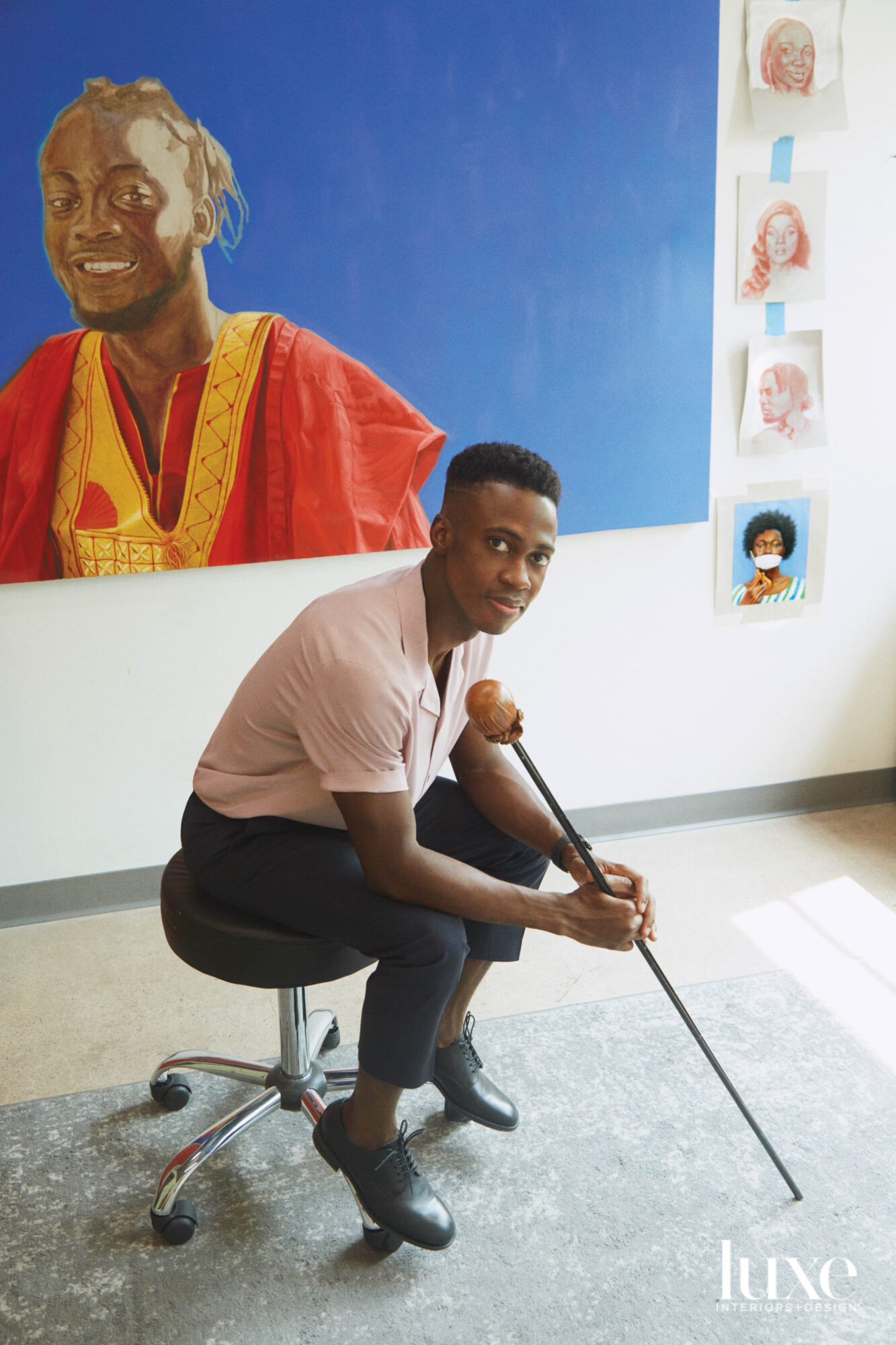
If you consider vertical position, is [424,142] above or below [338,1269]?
above

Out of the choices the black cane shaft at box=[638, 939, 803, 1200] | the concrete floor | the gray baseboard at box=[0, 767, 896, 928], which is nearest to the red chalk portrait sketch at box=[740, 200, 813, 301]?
the gray baseboard at box=[0, 767, 896, 928]

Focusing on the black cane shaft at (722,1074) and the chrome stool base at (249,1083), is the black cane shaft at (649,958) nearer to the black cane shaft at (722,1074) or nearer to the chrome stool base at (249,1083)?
the black cane shaft at (722,1074)

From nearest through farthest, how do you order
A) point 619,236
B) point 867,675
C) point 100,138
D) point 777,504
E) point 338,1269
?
point 338,1269 < point 100,138 < point 619,236 < point 777,504 < point 867,675

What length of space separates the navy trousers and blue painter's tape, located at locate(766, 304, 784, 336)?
1793 millimetres

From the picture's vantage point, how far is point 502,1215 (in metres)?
1.59

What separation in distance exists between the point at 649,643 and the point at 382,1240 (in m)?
1.68

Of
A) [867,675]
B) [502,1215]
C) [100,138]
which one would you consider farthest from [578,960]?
[100,138]

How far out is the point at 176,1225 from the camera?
154 cm

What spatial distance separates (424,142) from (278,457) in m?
0.76

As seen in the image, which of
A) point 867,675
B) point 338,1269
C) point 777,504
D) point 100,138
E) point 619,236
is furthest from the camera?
point 867,675

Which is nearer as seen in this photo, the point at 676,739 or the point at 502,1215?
the point at 502,1215

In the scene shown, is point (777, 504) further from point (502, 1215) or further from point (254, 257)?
point (502, 1215)

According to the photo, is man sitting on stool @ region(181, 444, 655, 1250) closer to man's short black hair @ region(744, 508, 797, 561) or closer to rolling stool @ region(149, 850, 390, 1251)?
rolling stool @ region(149, 850, 390, 1251)

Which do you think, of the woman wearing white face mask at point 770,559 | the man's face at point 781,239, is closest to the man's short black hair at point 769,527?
the woman wearing white face mask at point 770,559
